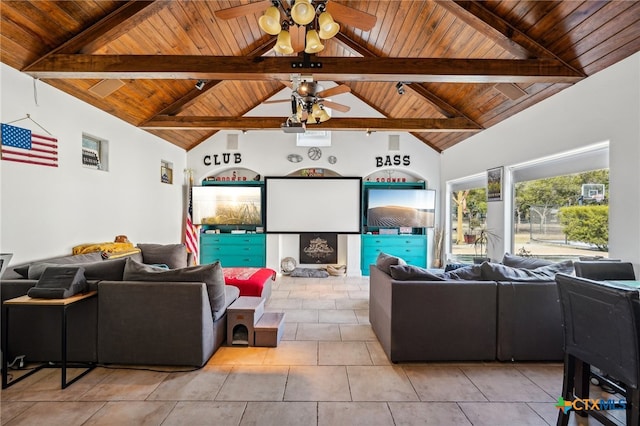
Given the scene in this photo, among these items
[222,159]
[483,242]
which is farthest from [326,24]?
[222,159]

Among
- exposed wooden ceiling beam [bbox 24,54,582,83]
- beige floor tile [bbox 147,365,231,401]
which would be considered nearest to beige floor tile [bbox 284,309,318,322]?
beige floor tile [bbox 147,365,231,401]

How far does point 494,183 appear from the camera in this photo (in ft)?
16.0

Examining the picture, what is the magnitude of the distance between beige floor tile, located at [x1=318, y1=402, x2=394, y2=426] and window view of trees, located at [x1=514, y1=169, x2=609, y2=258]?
9.76 ft

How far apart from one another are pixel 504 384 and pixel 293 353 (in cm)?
183

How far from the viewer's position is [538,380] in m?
2.45

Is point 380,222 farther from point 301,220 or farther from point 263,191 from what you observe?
point 263,191

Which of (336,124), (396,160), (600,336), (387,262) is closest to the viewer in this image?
(600,336)

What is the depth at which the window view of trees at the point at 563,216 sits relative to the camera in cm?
324

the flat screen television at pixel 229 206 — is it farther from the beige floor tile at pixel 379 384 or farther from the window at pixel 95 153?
the beige floor tile at pixel 379 384

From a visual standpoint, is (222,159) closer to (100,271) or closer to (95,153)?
(95,153)

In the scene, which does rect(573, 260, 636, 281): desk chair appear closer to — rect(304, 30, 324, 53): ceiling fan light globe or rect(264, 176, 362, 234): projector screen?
rect(304, 30, 324, 53): ceiling fan light globe

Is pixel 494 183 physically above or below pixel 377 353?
above

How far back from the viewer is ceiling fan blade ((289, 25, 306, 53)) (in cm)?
239

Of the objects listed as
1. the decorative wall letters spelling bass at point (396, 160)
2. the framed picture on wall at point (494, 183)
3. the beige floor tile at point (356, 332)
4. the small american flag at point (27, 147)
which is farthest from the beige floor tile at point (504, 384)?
the decorative wall letters spelling bass at point (396, 160)
